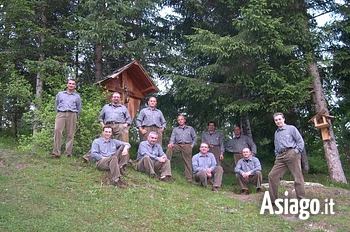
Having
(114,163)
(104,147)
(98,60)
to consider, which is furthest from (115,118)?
(98,60)

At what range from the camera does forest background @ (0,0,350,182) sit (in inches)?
352

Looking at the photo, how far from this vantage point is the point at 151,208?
6.30 meters

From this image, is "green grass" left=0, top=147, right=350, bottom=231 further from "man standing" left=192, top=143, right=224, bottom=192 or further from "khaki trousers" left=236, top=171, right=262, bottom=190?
"khaki trousers" left=236, top=171, right=262, bottom=190

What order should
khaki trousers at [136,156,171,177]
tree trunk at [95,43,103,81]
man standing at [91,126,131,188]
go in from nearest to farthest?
man standing at [91,126,131,188] → khaki trousers at [136,156,171,177] → tree trunk at [95,43,103,81]

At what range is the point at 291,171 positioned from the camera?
6.83 meters

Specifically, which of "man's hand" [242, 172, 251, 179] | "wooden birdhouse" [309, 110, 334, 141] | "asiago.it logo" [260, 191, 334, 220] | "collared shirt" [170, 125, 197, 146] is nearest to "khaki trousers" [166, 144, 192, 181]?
"collared shirt" [170, 125, 197, 146]

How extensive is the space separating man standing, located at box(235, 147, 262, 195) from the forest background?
1.18 m

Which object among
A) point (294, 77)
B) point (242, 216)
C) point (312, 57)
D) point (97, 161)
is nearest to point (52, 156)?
point (97, 161)

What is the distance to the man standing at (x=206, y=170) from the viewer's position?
27.4ft

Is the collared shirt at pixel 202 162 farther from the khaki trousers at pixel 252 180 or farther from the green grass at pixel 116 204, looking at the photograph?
the khaki trousers at pixel 252 180

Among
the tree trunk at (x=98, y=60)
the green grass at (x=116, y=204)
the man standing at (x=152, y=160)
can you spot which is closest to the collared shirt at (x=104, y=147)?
the green grass at (x=116, y=204)

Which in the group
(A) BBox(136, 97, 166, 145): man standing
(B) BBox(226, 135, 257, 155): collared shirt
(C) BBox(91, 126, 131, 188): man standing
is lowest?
(C) BBox(91, 126, 131, 188): man standing

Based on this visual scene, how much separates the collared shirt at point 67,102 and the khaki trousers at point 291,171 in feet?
14.2

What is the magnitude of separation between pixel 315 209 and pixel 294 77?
3420 mm
